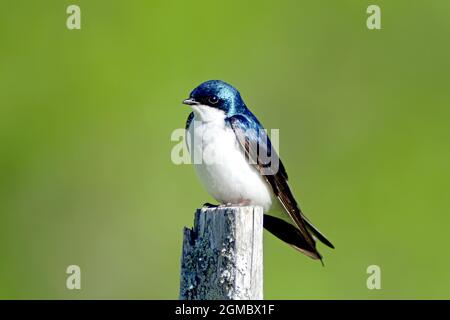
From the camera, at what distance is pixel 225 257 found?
3.51 meters

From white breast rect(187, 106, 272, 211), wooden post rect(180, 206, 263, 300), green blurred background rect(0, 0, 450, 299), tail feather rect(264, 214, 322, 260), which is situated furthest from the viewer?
green blurred background rect(0, 0, 450, 299)

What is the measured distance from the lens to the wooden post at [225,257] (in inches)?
138

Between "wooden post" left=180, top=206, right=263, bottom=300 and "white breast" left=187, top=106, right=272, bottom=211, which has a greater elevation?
"white breast" left=187, top=106, right=272, bottom=211

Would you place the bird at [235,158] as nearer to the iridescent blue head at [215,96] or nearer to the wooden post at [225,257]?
the iridescent blue head at [215,96]

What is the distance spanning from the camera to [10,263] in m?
8.13

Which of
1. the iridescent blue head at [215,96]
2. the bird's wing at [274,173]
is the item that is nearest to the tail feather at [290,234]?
the bird's wing at [274,173]

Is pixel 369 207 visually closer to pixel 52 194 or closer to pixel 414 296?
pixel 414 296

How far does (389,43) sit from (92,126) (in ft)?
8.68

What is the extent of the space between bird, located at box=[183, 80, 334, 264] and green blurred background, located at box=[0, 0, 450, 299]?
294cm

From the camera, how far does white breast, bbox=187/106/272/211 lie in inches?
172

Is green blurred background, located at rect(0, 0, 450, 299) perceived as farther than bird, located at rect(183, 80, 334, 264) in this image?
Yes

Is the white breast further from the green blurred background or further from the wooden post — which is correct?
the green blurred background

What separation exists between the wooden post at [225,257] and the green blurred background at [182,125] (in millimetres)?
3894

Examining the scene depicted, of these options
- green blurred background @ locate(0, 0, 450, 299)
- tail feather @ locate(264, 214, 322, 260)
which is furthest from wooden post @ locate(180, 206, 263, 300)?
green blurred background @ locate(0, 0, 450, 299)
